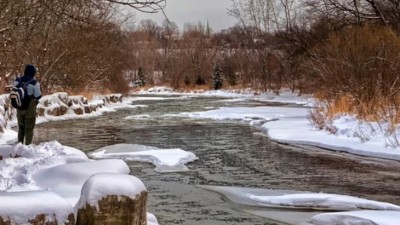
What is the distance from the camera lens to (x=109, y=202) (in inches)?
185

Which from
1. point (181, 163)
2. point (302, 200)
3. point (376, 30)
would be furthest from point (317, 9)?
point (302, 200)

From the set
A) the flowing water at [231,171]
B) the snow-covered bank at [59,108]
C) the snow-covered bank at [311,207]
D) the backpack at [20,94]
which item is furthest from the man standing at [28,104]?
the snow-covered bank at [59,108]

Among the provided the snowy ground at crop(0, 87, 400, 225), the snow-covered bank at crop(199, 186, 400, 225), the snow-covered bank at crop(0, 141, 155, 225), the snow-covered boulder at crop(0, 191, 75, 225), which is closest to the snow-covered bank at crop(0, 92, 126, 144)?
the snowy ground at crop(0, 87, 400, 225)

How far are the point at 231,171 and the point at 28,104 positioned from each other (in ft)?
13.2

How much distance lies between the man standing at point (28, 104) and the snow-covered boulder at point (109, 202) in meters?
5.86

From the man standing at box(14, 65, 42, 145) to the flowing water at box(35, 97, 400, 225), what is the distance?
2.14 m

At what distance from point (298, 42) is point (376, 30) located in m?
13.0

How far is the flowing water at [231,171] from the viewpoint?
24.5ft

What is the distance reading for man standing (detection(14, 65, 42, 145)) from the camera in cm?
1017

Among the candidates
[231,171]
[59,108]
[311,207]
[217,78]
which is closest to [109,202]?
[311,207]

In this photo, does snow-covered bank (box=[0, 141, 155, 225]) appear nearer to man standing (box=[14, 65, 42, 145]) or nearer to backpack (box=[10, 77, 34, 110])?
backpack (box=[10, 77, 34, 110])

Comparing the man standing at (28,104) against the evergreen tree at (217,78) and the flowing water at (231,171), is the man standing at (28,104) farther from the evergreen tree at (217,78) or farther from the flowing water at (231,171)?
the evergreen tree at (217,78)

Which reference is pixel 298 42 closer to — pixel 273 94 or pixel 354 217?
pixel 273 94

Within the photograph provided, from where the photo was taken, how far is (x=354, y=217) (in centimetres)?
630
